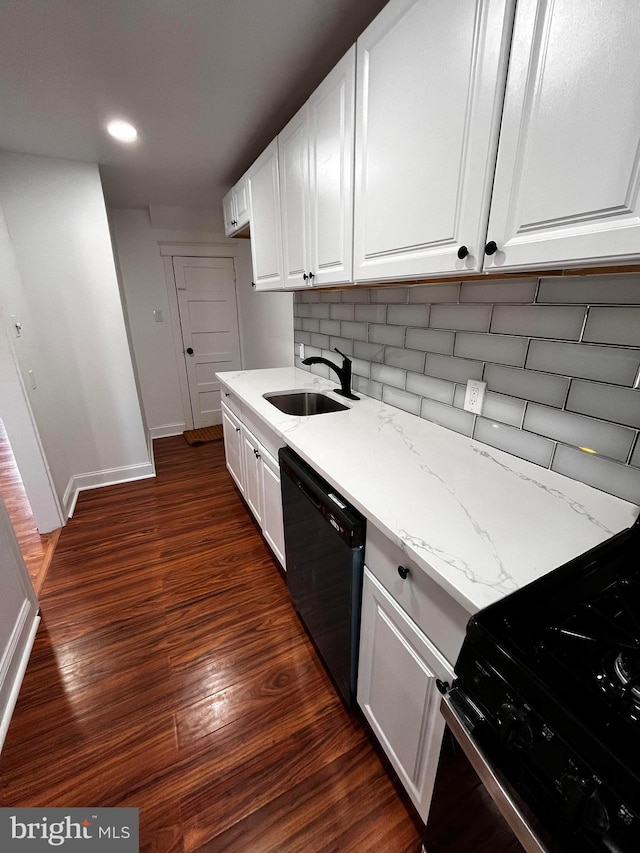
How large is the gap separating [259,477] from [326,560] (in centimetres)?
84

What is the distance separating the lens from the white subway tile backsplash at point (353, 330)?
185cm

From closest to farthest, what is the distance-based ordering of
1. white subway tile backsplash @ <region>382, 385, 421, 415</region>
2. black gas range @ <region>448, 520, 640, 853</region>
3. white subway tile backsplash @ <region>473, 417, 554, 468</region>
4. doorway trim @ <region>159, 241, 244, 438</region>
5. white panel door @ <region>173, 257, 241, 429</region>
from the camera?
1. black gas range @ <region>448, 520, 640, 853</region>
2. white subway tile backsplash @ <region>473, 417, 554, 468</region>
3. white subway tile backsplash @ <region>382, 385, 421, 415</region>
4. doorway trim @ <region>159, 241, 244, 438</region>
5. white panel door @ <region>173, 257, 241, 429</region>

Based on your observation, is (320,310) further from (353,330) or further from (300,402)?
(300,402)

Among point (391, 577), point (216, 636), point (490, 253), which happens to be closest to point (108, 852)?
point (216, 636)

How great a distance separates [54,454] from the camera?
96.1 inches

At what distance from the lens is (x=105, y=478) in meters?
2.97

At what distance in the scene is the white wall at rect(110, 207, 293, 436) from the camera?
130 inches

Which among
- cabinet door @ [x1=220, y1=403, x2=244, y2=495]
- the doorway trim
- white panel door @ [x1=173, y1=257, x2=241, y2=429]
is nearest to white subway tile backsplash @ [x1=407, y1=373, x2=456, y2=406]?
cabinet door @ [x1=220, y1=403, x2=244, y2=495]

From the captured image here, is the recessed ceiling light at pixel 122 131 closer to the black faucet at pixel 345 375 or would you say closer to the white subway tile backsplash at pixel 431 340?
the black faucet at pixel 345 375

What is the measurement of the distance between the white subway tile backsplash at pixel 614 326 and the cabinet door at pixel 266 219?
4.95ft

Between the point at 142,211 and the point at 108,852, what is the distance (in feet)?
13.9

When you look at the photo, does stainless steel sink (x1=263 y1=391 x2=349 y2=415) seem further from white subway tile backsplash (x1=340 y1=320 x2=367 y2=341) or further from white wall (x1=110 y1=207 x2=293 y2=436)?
white wall (x1=110 y1=207 x2=293 y2=436)

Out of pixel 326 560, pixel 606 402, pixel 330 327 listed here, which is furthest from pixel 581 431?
pixel 330 327
